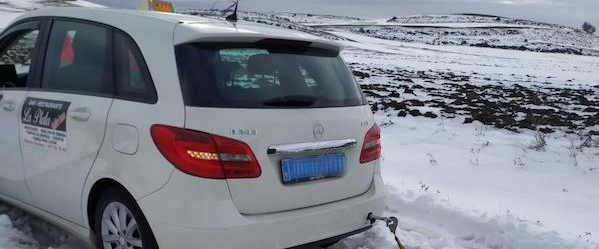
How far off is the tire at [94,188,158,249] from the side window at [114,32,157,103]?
0.55 metres

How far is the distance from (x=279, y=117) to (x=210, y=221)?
662 millimetres

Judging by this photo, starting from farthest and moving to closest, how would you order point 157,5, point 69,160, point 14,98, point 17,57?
point 157,5 < point 17,57 < point 14,98 < point 69,160

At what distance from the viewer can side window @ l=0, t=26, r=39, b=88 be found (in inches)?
169

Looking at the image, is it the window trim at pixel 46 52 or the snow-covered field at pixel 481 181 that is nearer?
the window trim at pixel 46 52

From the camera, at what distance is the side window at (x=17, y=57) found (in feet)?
14.1

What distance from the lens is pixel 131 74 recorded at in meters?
3.42

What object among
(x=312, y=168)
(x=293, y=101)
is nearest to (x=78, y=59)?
(x=293, y=101)

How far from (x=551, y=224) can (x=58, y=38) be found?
13.6 ft

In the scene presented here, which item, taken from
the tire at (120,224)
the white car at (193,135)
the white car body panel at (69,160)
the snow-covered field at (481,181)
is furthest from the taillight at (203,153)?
the snow-covered field at (481,181)

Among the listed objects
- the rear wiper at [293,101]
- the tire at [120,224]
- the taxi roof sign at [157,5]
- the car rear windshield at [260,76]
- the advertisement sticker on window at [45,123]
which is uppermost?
the taxi roof sign at [157,5]

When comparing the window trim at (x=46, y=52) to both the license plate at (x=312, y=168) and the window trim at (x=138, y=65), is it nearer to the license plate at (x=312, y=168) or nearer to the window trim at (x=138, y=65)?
the window trim at (x=138, y=65)

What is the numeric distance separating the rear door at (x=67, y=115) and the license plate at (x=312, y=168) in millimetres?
1086

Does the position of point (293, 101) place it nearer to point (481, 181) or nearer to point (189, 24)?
point (189, 24)

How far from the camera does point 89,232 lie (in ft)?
12.1
